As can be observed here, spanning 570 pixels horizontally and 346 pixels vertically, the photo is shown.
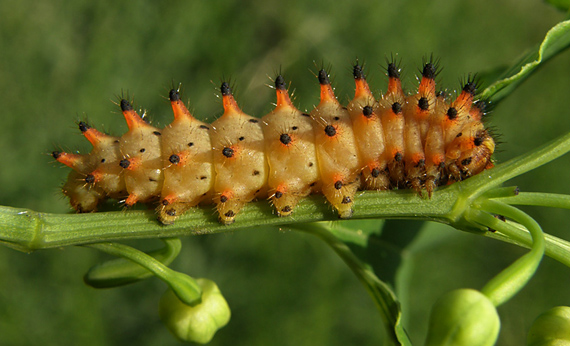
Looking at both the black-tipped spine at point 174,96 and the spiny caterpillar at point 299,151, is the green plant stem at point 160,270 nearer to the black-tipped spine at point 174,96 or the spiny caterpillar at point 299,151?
the spiny caterpillar at point 299,151

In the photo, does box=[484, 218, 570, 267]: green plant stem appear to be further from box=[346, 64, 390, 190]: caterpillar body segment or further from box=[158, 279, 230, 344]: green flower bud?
box=[158, 279, 230, 344]: green flower bud

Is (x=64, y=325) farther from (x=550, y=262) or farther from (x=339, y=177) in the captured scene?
(x=550, y=262)

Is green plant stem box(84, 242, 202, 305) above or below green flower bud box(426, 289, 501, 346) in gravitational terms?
below

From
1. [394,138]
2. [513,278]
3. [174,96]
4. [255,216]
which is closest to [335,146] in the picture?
[394,138]

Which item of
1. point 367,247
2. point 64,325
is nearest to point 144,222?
point 367,247

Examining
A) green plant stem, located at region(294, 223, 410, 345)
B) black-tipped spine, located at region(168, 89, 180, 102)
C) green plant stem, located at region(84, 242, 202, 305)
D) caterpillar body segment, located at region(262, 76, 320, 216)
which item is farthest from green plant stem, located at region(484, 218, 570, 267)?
black-tipped spine, located at region(168, 89, 180, 102)

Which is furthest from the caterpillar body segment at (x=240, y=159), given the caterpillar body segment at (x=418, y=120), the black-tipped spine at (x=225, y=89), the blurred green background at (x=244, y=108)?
the blurred green background at (x=244, y=108)
